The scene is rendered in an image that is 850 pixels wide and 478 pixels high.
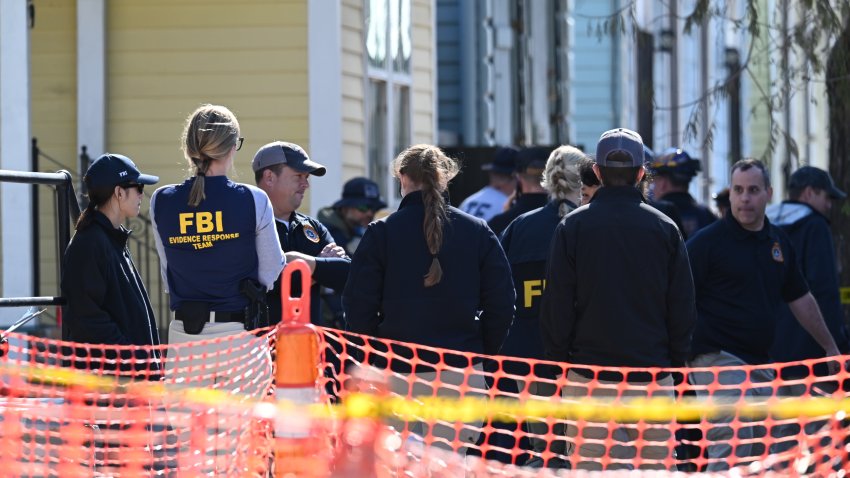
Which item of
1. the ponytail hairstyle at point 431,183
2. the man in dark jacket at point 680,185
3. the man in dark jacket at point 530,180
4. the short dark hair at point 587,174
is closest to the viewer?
the ponytail hairstyle at point 431,183

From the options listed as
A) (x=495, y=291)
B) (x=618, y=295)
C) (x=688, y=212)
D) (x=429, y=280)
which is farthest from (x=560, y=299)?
(x=688, y=212)

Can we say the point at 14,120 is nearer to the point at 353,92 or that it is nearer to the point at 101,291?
the point at 353,92

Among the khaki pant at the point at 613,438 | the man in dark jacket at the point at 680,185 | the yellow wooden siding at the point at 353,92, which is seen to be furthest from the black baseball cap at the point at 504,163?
the khaki pant at the point at 613,438

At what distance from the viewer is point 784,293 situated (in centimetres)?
780

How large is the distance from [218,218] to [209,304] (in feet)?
1.20

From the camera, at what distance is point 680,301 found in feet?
19.4

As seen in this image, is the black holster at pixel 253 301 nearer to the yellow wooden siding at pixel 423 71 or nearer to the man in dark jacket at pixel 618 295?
the man in dark jacket at pixel 618 295

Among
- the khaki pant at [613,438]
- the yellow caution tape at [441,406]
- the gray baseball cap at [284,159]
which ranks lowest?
the khaki pant at [613,438]

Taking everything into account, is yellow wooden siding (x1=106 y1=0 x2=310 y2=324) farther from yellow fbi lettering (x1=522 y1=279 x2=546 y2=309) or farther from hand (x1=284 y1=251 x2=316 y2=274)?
hand (x1=284 y1=251 x2=316 y2=274)

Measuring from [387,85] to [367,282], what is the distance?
759 cm

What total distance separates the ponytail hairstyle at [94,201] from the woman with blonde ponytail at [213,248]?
0.41 metres

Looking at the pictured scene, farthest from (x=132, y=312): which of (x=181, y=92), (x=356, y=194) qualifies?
(x=181, y=92)

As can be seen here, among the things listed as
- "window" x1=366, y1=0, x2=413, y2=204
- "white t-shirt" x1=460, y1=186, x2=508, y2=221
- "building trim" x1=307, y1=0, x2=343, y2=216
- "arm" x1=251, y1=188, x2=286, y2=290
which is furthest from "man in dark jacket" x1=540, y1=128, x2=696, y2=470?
"window" x1=366, y1=0, x2=413, y2=204

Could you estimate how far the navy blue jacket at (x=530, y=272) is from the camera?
736 cm
